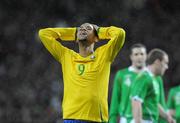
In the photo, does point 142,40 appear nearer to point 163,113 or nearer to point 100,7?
point 100,7

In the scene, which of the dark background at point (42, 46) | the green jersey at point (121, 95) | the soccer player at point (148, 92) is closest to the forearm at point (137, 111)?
the soccer player at point (148, 92)

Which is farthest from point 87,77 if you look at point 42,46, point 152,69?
point 42,46

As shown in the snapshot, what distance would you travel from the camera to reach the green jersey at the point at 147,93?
342 inches

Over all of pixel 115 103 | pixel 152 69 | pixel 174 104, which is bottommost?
pixel 174 104

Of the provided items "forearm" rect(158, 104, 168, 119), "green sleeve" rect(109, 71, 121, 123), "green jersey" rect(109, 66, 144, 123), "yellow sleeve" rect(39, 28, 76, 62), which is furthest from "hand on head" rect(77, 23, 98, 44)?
"green sleeve" rect(109, 71, 121, 123)

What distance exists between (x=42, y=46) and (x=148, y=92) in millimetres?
6548

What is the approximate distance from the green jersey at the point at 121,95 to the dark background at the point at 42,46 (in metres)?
3.76

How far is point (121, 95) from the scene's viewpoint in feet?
34.2

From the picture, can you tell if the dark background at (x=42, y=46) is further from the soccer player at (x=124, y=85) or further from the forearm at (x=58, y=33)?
the forearm at (x=58, y=33)

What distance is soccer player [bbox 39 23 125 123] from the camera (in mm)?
6566

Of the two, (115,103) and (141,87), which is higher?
(141,87)

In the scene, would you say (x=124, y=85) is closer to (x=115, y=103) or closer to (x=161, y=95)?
(x=115, y=103)

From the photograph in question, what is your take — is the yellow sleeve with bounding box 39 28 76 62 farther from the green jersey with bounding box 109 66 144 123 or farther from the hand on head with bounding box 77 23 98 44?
the green jersey with bounding box 109 66 144 123

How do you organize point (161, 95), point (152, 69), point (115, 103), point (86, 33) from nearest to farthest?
point (86, 33) → point (152, 69) → point (161, 95) → point (115, 103)
